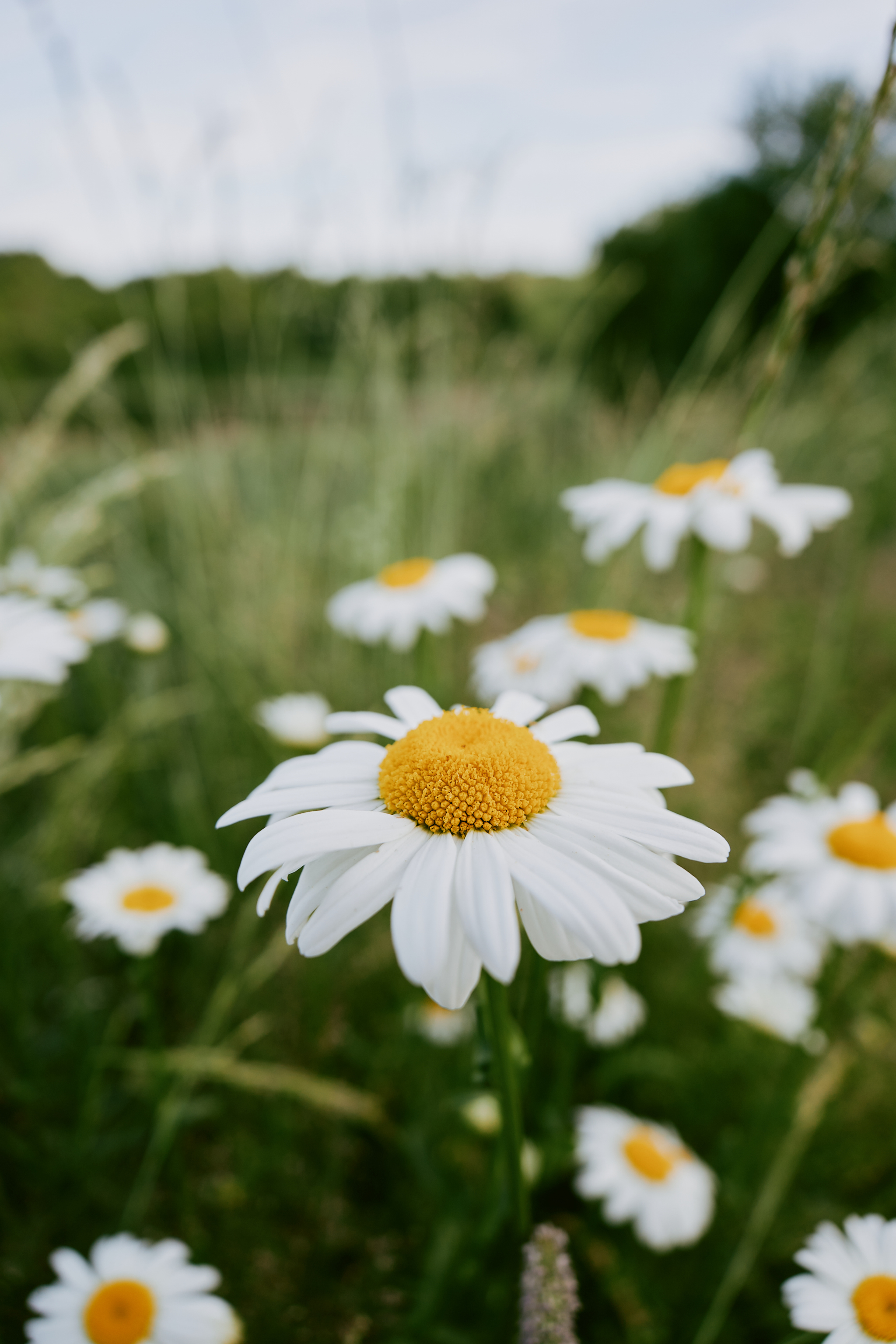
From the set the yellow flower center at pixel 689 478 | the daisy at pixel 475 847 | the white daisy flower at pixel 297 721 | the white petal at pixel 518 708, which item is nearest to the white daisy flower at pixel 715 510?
the yellow flower center at pixel 689 478

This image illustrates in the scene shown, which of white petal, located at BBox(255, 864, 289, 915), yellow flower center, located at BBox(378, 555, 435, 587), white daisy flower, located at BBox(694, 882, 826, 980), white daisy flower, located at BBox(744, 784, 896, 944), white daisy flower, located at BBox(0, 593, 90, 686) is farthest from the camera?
yellow flower center, located at BBox(378, 555, 435, 587)

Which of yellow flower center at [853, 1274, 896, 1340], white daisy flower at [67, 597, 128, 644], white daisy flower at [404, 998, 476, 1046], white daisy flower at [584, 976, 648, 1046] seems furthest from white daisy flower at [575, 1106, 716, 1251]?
white daisy flower at [67, 597, 128, 644]

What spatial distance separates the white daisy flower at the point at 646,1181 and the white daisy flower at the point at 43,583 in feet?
4.26

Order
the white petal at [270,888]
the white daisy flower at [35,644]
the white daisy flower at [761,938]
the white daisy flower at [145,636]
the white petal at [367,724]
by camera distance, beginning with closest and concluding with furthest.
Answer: the white petal at [270,888]
the white petal at [367,724]
the white daisy flower at [35,644]
the white daisy flower at [761,938]
the white daisy flower at [145,636]

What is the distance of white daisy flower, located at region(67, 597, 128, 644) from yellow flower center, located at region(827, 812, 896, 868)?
152cm

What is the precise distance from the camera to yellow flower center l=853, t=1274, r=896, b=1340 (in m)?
0.66

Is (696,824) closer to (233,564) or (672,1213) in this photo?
(672,1213)

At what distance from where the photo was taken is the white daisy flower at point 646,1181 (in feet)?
3.89

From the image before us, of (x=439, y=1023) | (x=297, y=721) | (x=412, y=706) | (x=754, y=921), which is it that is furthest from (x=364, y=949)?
(x=412, y=706)

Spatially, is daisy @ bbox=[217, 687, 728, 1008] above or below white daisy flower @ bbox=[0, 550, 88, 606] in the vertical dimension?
below

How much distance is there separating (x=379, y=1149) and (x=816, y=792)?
1.04m

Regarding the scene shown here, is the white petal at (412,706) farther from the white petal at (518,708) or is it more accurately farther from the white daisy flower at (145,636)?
the white daisy flower at (145,636)

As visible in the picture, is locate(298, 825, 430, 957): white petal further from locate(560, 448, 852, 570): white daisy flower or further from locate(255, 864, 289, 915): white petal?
locate(560, 448, 852, 570): white daisy flower

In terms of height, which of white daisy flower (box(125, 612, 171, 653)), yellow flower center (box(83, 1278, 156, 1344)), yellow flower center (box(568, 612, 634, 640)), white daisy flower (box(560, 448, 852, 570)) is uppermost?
white daisy flower (box(125, 612, 171, 653))
